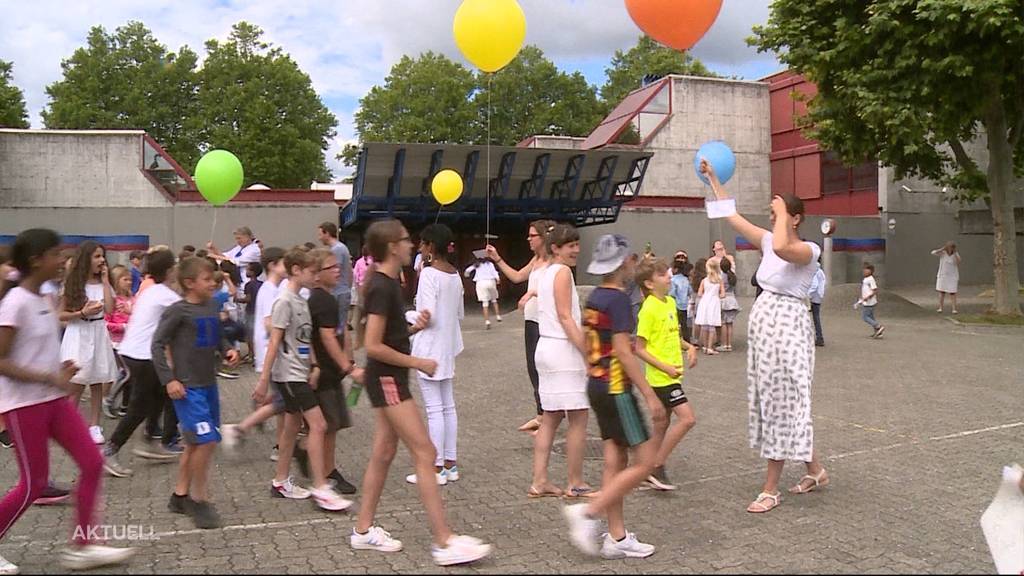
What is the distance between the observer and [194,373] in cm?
520

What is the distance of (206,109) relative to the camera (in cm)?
4975

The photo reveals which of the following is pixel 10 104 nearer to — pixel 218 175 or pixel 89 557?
pixel 218 175

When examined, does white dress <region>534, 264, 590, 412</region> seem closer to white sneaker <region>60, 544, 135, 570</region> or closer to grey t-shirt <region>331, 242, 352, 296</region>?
white sneaker <region>60, 544, 135, 570</region>

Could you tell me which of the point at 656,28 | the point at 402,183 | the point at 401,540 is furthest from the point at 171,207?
the point at 401,540

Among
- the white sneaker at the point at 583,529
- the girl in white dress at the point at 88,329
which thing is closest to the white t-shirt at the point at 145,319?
the girl in white dress at the point at 88,329

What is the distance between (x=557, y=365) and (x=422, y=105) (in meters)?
53.5

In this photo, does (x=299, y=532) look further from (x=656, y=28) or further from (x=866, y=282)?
(x=866, y=282)

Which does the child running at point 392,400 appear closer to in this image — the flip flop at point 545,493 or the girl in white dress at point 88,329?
the flip flop at point 545,493

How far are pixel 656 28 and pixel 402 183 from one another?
63.0 ft

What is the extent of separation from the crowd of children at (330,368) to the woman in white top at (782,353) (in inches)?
22.6

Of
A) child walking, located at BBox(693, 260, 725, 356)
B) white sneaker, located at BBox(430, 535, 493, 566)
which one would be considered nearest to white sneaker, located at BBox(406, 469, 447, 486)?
white sneaker, located at BBox(430, 535, 493, 566)

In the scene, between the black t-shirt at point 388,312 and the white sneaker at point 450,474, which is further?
the white sneaker at point 450,474

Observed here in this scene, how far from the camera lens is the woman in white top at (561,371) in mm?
5625

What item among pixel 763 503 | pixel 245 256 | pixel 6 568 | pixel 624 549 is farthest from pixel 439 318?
pixel 245 256
